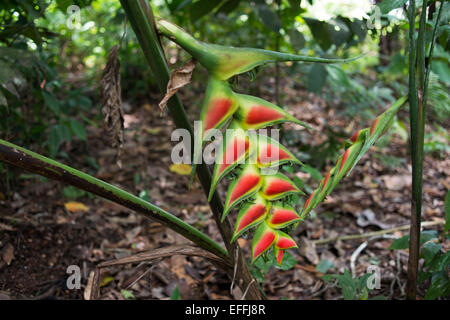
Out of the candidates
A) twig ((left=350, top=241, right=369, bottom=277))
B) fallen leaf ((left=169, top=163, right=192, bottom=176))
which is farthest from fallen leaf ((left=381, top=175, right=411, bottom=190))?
fallen leaf ((left=169, top=163, right=192, bottom=176))

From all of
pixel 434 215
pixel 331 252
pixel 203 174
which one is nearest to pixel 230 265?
pixel 203 174

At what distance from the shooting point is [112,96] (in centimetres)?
73

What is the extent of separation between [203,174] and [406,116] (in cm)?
197

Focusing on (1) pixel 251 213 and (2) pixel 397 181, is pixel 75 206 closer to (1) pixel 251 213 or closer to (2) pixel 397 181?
(1) pixel 251 213

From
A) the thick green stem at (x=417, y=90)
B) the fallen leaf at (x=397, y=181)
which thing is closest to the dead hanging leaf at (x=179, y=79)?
the thick green stem at (x=417, y=90)

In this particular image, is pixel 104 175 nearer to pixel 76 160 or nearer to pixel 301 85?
pixel 76 160

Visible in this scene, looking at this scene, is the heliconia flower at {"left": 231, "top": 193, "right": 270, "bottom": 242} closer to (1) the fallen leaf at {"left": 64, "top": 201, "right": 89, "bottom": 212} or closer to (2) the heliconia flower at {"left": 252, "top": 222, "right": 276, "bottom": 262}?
(2) the heliconia flower at {"left": 252, "top": 222, "right": 276, "bottom": 262}

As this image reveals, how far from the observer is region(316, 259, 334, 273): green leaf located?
112 centimetres

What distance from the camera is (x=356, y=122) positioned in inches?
85.0

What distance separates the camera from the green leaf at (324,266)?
1116mm

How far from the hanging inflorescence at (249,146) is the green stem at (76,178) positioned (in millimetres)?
125

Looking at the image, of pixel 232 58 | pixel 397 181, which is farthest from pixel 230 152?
pixel 397 181

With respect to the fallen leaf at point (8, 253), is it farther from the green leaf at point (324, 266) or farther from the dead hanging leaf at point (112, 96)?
the green leaf at point (324, 266)

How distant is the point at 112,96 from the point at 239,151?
0.32 meters
